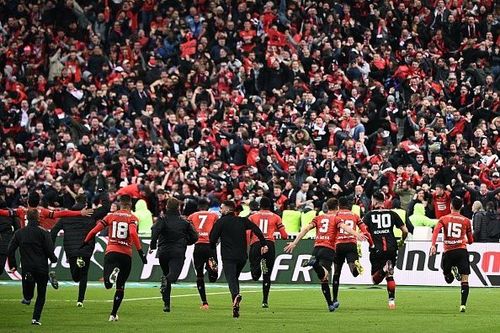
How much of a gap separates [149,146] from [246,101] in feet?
11.2

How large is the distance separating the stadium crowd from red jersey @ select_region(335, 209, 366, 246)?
7.65m

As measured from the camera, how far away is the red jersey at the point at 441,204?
104ft

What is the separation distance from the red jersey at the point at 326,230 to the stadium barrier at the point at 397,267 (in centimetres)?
804

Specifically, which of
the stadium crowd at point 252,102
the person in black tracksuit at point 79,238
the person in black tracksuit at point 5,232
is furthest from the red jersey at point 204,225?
the stadium crowd at point 252,102

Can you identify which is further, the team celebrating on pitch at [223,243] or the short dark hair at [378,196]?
the short dark hair at [378,196]

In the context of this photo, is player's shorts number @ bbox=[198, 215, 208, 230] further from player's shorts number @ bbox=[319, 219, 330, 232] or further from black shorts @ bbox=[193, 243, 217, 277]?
player's shorts number @ bbox=[319, 219, 330, 232]

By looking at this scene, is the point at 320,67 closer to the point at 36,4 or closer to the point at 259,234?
the point at 36,4

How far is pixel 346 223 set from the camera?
78.0 feet

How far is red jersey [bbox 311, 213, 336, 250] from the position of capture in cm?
2377

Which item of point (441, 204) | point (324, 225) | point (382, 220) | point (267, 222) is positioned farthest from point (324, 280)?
point (441, 204)

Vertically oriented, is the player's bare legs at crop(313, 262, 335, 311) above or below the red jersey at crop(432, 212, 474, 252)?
below

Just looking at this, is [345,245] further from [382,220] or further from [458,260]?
[458,260]

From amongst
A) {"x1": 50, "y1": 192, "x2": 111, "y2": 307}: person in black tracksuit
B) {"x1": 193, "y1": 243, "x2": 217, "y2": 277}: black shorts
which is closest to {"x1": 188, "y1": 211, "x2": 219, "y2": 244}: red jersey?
{"x1": 193, "y1": 243, "x2": 217, "y2": 277}: black shorts

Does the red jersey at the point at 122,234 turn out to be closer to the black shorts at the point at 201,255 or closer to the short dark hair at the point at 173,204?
the short dark hair at the point at 173,204
